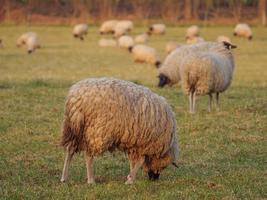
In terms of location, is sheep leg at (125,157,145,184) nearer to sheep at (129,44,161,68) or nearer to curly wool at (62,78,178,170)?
curly wool at (62,78,178,170)

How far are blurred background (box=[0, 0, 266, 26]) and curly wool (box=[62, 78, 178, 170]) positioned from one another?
55.4 metres

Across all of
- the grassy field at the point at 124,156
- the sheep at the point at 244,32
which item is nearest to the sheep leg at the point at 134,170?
the grassy field at the point at 124,156

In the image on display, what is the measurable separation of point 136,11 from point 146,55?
38.7 m

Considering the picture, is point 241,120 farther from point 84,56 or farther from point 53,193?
point 84,56

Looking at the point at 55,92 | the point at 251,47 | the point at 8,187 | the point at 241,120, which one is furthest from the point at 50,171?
the point at 251,47

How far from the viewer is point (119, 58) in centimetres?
3328

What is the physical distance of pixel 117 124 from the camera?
833 centimetres

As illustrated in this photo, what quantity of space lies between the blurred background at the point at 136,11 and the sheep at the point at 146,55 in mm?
32437

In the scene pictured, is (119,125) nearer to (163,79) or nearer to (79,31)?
(163,79)

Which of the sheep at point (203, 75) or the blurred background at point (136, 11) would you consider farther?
the blurred background at point (136, 11)

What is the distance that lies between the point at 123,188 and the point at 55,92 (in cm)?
1055

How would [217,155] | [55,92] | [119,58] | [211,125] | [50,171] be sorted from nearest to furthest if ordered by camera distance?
[50,171], [217,155], [211,125], [55,92], [119,58]

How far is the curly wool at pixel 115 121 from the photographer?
8320 millimetres

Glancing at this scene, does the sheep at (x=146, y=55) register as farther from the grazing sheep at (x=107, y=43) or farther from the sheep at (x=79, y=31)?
the sheep at (x=79, y=31)
